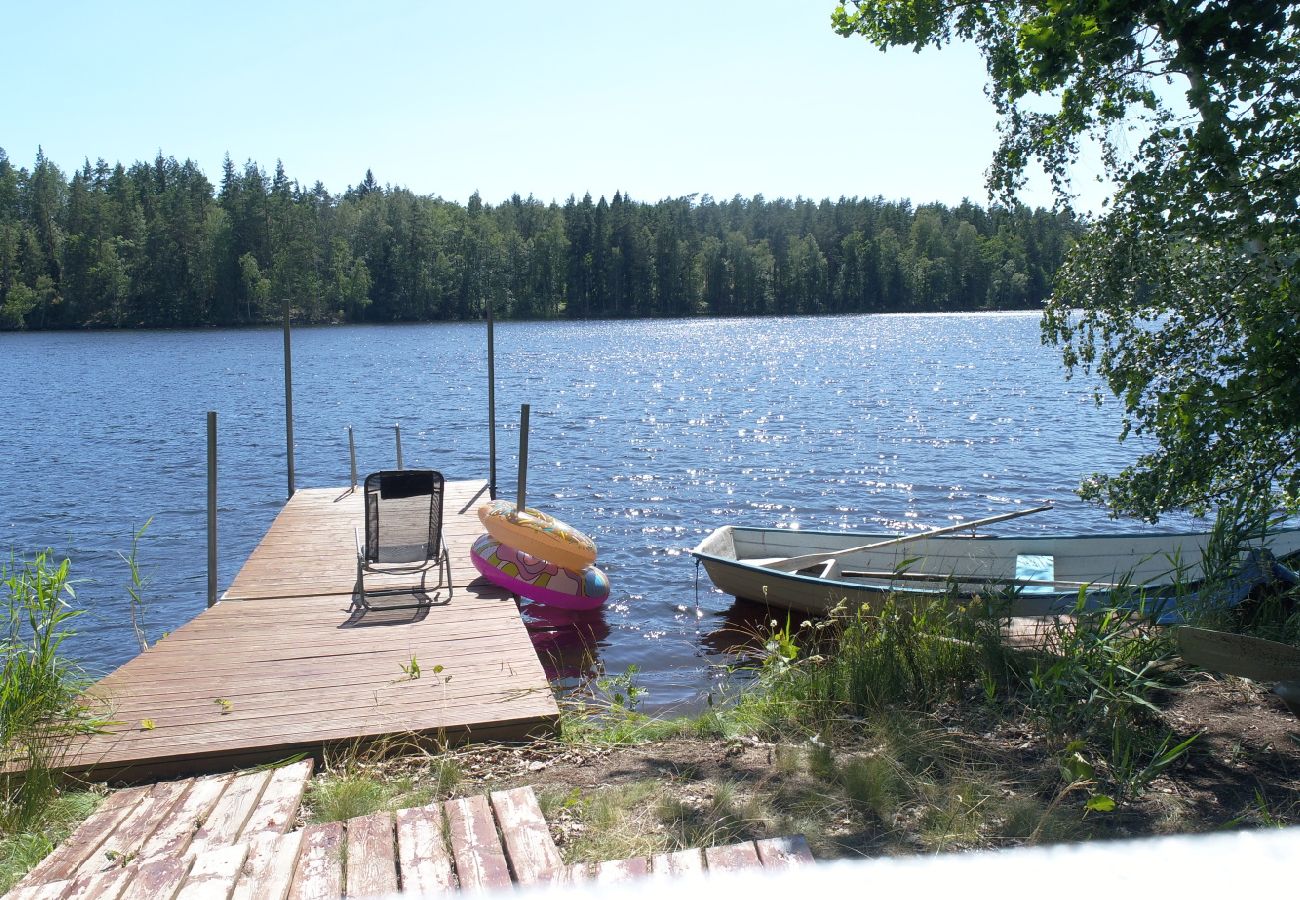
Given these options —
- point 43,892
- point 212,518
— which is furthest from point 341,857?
point 212,518

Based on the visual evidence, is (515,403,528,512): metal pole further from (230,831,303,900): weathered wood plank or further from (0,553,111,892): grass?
(230,831,303,900): weathered wood plank

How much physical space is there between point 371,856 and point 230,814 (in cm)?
110

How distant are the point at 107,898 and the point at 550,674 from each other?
253 inches

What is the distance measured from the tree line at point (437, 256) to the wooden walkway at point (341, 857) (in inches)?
2693

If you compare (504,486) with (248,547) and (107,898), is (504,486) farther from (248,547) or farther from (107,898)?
(107,898)

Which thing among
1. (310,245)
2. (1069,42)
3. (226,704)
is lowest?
(226,704)

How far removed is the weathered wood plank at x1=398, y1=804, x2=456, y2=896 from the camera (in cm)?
298

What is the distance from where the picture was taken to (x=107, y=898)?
9.47 feet

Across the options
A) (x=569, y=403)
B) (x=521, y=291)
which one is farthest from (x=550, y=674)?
(x=521, y=291)

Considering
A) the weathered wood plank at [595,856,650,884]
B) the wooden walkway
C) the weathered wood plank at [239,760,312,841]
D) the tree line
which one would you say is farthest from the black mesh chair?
the tree line

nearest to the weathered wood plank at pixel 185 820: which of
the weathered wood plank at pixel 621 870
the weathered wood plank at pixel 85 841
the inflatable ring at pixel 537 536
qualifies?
the weathered wood plank at pixel 85 841

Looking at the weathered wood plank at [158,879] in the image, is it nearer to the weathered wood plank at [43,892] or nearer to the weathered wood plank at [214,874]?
the weathered wood plank at [214,874]

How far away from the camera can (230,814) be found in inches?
154

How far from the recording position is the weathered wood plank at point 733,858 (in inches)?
110
